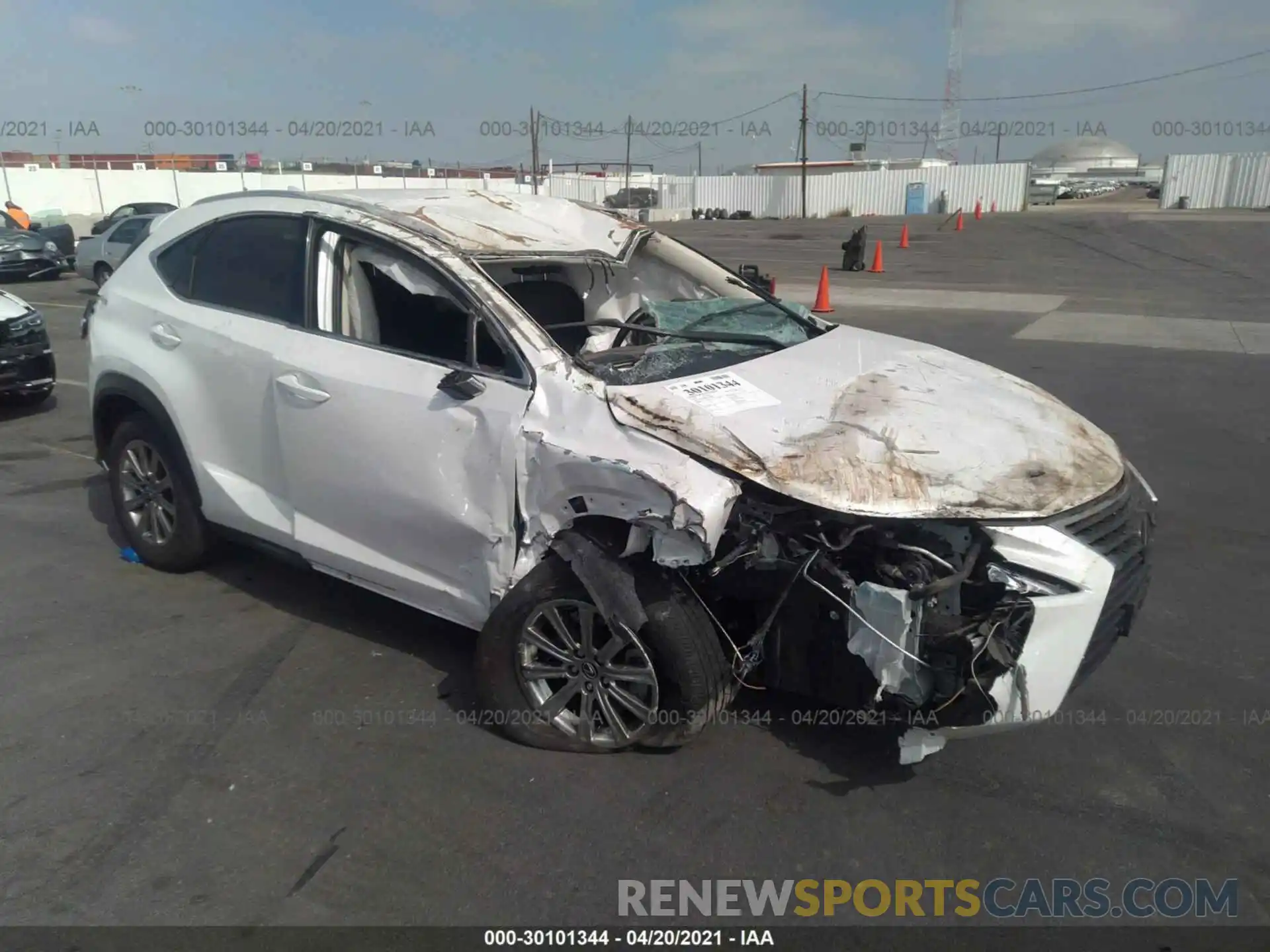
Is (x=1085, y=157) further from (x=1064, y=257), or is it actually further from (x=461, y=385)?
(x=461, y=385)

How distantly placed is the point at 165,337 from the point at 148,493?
2.78 ft

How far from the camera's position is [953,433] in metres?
3.21

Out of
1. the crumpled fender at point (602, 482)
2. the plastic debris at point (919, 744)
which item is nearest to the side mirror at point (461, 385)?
the crumpled fender at point (602, 482)

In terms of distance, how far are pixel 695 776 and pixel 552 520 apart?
993 millimetres

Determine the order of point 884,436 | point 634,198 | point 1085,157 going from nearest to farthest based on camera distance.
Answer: point 884,436 → point 634,198 → point 1085,157

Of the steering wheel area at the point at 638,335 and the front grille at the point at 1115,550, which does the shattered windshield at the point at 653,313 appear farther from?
the front grille at the point at 1115,550

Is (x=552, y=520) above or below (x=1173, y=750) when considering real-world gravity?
above

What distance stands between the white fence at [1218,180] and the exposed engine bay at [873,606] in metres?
52.3

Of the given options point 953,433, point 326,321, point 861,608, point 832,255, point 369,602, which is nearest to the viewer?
point 861,608

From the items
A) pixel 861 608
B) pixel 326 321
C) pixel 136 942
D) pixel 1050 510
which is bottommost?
pixel 136 942

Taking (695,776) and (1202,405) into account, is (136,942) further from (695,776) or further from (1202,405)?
(1202,405)

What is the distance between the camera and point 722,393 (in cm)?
330

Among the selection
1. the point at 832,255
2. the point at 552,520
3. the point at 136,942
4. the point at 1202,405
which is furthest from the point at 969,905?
the point at 832,255

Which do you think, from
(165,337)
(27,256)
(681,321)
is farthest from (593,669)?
(27,256)
